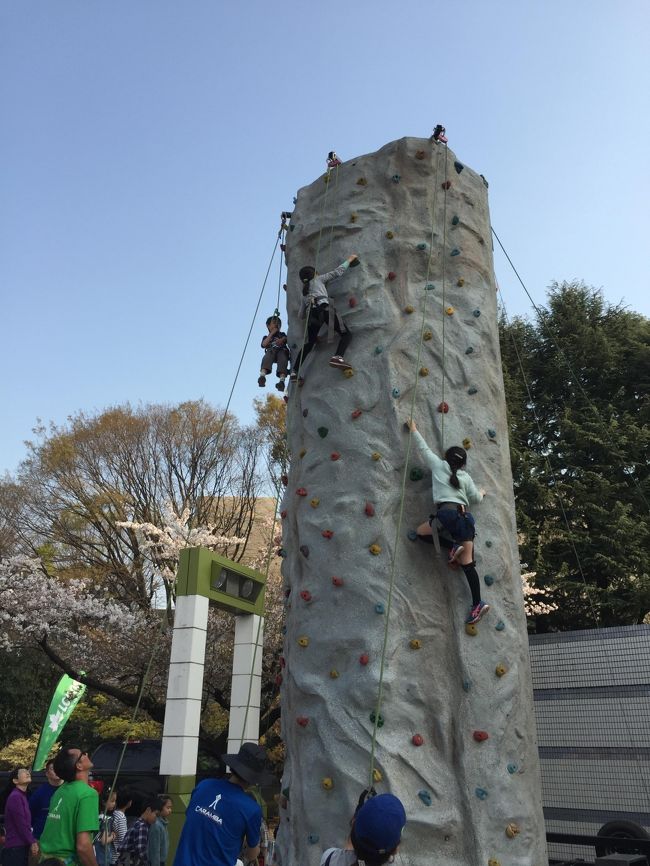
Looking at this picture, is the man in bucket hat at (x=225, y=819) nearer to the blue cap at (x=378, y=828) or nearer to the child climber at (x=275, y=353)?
the blue cap at (x=378, y=828)

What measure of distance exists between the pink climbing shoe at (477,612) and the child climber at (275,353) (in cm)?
327

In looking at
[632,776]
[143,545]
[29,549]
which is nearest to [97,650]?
[143,545]

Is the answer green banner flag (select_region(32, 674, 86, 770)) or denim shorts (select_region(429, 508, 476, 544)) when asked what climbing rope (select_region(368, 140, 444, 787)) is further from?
green banner flag (select_region(32, 674, 86, 770))

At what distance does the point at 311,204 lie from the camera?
8367 mm

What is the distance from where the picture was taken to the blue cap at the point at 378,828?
2.62 metres

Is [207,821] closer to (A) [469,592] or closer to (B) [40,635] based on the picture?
(A) [469,592]

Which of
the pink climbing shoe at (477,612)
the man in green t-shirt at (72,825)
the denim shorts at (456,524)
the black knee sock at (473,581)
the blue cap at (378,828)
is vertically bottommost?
the man in green t-shirt at (72,825)

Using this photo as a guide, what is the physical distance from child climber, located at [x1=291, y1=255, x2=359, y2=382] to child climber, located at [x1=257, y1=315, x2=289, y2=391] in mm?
392

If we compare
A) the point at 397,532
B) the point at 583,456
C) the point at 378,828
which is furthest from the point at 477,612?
the point at 583,456

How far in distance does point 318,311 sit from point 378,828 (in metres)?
5.39

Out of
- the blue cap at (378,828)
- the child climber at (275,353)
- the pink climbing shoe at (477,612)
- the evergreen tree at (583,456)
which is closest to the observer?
the blue cap at (378,828)

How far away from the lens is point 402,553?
6.30 metres

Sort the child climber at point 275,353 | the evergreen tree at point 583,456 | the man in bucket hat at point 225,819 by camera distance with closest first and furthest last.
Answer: the man in bucket hat at point 225,819
the child climber at point 275,353
the evergreen tree at point 583,456

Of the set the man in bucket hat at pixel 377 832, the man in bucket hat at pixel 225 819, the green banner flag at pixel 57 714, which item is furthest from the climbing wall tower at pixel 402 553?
the green banner flag at pixel 57 714
